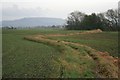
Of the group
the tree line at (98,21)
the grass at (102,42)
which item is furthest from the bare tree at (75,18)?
the grass at (102,42)

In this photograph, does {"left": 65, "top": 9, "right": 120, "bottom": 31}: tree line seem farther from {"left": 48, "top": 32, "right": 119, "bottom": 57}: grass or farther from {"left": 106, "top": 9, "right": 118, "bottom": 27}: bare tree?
{"left": 48, "top": 32, "right": 119, "bottom": 57}: grass

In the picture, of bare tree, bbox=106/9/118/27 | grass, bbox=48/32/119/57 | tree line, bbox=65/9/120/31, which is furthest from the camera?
bare tree, bbox=106/9/118/27

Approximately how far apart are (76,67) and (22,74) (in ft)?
15.8

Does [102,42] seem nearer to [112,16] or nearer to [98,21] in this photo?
[98,21]

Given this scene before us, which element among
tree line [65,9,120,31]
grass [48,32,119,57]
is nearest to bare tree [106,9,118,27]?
tree line [65,9,120,31]

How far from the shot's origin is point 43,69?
1622cm

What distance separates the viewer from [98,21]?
91.6 metres

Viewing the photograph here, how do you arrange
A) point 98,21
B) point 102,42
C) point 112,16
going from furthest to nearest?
point 112,16 < point 98,21 < point 102,42

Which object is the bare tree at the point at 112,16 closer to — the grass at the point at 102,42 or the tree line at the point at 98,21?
the tree line at the point at 98,21

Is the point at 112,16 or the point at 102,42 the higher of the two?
the point at 112,16

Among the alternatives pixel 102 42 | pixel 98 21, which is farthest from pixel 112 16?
pixel 102 42

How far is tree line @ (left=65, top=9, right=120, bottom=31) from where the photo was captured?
9101 cm

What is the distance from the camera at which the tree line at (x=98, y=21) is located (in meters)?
91.0

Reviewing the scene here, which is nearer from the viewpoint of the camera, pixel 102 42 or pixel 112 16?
pixel 102 42
